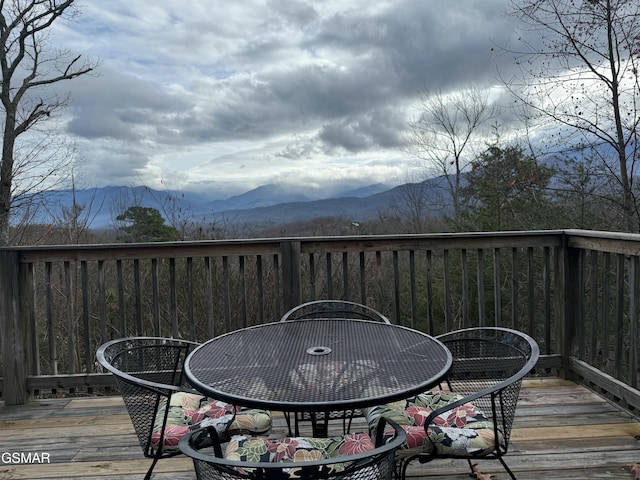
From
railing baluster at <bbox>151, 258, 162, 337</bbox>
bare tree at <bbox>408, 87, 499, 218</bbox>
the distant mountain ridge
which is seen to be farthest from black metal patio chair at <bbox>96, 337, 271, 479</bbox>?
bare tree at <bbox>408, 87, 499, 218</bbox>

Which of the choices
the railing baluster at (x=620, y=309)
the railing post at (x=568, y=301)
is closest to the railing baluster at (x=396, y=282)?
the railing post at (x=568, y=301)

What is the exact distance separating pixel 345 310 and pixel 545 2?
5.66m

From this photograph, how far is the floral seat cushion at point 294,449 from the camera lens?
1503 mm

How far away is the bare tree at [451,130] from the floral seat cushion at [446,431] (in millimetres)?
9547

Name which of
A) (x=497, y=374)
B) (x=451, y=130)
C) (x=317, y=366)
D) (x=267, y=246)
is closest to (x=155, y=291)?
(x=267, y=246)

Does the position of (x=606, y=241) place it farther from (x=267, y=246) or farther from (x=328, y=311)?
(x=267, y=246)

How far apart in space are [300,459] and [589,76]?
6.60 meters

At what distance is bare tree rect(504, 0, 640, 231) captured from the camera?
5.96 meters

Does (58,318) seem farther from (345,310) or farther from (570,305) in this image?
(570,305)

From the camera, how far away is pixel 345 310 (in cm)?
294

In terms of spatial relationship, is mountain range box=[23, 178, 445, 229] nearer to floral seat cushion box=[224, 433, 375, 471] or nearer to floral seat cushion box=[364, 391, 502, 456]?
floral seat cushion box=[364, 391, 502, 456]

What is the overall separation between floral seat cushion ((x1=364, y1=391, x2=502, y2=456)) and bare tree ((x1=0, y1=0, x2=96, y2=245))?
38.0 feet

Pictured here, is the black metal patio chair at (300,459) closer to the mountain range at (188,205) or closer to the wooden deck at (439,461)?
the wooden deck at (439,461)

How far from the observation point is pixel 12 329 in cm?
327
